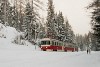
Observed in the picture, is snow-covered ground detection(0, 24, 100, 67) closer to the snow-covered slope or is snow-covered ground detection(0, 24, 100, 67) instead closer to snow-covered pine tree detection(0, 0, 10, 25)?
the snow-covered slope

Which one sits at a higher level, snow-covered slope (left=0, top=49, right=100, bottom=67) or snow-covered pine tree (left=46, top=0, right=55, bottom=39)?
snow-covered pine tree (left=46, top=0, right=55, bottom=39)

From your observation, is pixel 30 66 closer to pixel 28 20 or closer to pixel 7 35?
pixel 7 35

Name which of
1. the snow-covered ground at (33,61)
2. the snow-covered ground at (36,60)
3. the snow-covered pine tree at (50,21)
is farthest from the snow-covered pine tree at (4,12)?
the snow-covered ground at (33,61)

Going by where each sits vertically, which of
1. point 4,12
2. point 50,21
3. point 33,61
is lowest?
point 33,61

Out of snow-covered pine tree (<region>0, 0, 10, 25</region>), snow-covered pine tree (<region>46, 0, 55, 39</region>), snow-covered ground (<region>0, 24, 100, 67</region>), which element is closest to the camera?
snow-covered ground (<region>0, 24, 100, 67</region>)

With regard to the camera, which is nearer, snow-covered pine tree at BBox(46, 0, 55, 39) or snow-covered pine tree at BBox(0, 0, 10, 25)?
snow-covered pine tree at BBox(0, 0, 10, 25)

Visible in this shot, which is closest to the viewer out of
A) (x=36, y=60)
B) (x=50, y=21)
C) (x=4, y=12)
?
(x=36, y=60)

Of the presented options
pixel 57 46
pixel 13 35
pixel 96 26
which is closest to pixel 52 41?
pixel 57 46

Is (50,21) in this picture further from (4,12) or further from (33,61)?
(33,61)

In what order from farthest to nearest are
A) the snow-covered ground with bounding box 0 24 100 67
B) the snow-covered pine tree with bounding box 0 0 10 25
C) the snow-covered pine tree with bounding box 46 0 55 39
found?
the snow-covered pine tree with bounding box 46 0 55 39 < the snow-covered pine tree with bounding box 0 0 10 25 < the snow-covered ground with bounding box 0 24 100 67

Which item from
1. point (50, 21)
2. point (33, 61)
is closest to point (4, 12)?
point (50, 21)

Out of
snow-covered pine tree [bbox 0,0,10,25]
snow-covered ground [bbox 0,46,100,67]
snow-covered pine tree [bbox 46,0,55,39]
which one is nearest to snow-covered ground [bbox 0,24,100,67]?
snow-covered ground [bbox 0,46,100,67]

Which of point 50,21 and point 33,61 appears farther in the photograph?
point 50,21

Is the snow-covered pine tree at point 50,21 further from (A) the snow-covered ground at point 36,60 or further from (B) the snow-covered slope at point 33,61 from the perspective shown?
(B) the snow-covered slope at point 33,61
